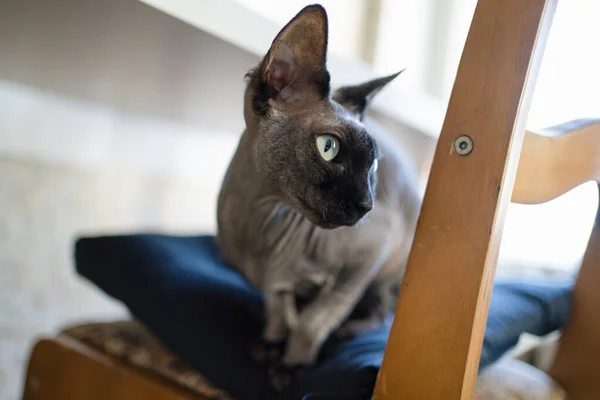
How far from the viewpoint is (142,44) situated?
943 millimetres

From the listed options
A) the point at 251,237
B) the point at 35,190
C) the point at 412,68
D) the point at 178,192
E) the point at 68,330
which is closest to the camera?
the point at 251,237

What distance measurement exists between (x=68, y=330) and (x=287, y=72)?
2.10 feet

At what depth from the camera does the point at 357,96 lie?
69cm

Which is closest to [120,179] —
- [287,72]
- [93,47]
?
[93,47]

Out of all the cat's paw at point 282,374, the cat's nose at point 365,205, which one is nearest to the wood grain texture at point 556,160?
the cat's nose at point 365,205

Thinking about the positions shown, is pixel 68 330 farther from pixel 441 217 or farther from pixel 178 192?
pixel 178 192

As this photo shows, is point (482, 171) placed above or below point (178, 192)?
above

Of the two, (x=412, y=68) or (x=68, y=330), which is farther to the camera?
(x=412, y=68)

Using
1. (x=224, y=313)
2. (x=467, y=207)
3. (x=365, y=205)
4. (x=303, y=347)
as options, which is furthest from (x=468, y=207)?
(x=224, y=313)

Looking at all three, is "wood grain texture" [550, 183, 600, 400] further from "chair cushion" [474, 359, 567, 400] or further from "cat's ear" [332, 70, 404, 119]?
"cat's ear" [332, 70, 404, 119]

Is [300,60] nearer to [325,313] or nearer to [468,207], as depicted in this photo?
[468,207]

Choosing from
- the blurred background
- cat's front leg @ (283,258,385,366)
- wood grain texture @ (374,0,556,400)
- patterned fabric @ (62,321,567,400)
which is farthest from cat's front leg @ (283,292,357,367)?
the blurred background

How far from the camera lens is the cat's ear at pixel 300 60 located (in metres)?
0.54

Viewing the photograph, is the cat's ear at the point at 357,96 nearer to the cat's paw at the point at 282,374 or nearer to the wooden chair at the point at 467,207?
the wooden chair at the point at 467,207
